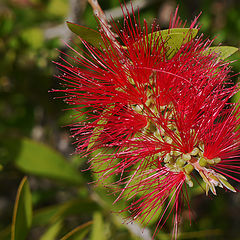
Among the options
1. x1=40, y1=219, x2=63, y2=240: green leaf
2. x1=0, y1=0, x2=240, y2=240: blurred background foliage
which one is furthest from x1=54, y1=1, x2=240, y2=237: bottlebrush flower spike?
x1=40, y1=219, x2=63, y2=240: green leaf

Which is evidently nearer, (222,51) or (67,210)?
(222,51)

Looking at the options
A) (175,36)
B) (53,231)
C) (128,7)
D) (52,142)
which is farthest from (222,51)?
(52,142)

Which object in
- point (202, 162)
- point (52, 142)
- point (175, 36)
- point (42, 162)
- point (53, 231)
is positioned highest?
point (52, 142)

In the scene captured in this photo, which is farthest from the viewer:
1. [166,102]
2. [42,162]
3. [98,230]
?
[42,162]

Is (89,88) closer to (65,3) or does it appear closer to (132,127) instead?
(132,127)

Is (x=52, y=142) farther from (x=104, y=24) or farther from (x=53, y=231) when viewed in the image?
(x=104, y=24)

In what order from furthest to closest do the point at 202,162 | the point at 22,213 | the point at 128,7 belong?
1. the point at 128,7
2. the point at 22,213
3. the point at 202,162

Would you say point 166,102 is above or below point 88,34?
below

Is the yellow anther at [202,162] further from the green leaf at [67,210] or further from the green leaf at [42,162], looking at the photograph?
the green leaf at [42,162]
